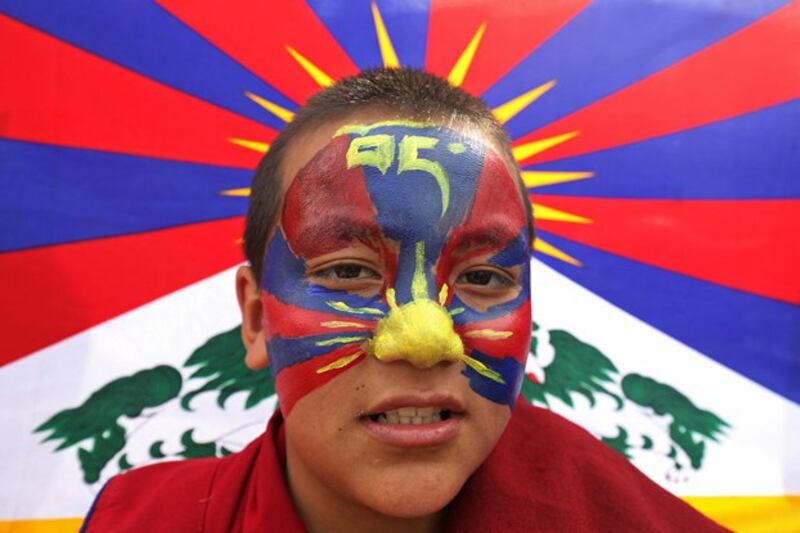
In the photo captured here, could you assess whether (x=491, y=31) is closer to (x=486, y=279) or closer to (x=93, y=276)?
(x=486, y=279)

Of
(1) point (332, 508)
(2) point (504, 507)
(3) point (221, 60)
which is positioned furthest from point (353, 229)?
(3) point (221, 60)

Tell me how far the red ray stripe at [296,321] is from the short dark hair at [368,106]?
133 mm

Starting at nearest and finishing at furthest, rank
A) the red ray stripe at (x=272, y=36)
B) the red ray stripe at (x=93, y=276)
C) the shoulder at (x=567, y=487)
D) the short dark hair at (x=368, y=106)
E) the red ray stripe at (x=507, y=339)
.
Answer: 1. the red ray stripe at (x=507, y=339)
2. the short dark hair at (x=368, y=106)
3. the shoulder at (x=567, y=487)
4. the red ray stripe at (x=93, y=276)
5. the red ray stripe at (x=272, y=36)

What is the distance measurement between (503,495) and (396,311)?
20.4 inches

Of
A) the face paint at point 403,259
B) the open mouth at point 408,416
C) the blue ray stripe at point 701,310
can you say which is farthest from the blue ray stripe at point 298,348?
the blue ray stripe at point 701,310

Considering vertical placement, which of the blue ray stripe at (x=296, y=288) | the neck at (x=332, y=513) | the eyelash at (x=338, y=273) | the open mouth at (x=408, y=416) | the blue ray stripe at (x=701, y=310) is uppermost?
the eyelash at (x=338, y=273)

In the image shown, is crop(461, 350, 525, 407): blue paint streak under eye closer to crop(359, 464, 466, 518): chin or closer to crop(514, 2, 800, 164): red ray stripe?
crop(359, 464, 466, 518): chin

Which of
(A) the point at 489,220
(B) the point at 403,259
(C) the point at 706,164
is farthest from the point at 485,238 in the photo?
(C) the point at 706,164

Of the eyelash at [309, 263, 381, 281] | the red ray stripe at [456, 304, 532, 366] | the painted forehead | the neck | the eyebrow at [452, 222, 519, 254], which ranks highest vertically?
the painted forehead

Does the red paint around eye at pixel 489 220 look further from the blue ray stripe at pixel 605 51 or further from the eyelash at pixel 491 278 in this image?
the blue ray stripe at pixel 605 51

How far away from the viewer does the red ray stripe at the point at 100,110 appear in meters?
1.75

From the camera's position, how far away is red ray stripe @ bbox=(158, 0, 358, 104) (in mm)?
1843

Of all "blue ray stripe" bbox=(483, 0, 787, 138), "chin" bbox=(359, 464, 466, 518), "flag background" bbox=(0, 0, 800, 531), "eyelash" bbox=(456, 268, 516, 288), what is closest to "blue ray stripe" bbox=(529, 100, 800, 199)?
"flag background" bbox=(0, 0, 800, 531)

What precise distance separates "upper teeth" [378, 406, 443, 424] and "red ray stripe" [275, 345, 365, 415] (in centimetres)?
9
